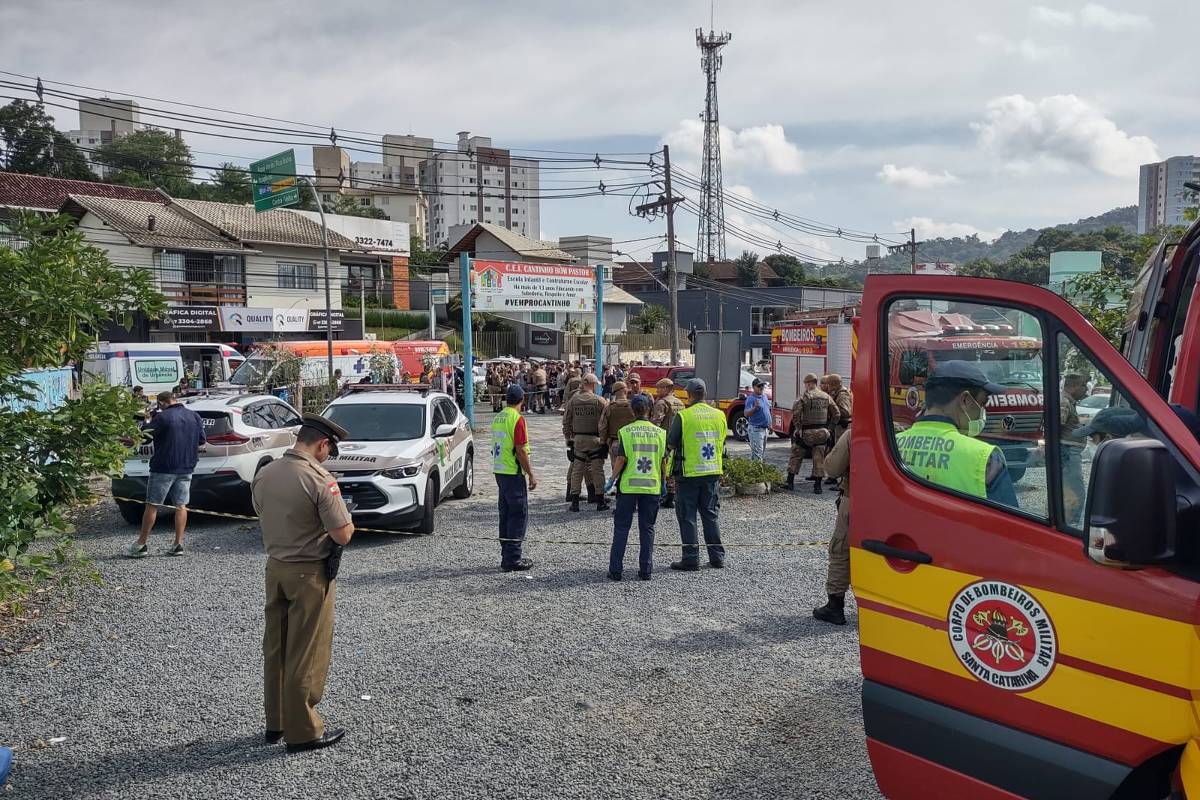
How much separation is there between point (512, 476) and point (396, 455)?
2.03 m

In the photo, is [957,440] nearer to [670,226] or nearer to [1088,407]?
[1088,407]

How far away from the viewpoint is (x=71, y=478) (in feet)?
19.2

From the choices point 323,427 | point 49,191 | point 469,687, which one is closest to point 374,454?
point 469,687

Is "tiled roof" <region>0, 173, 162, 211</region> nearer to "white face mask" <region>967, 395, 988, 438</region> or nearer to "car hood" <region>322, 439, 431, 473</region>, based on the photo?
"car hood" <region>322, 439, 431, 473</region>

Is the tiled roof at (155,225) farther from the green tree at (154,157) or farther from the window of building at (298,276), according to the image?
the green tree at (154,157)

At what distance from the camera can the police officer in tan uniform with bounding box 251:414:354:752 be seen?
4.73 meters

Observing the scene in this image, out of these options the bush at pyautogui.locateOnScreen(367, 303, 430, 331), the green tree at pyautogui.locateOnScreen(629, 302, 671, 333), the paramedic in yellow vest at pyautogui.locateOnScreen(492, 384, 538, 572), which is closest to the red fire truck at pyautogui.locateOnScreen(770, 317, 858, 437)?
the paramedic in yellow vest at pyautogui.locateOnScreen(492, 384, 538, 572)

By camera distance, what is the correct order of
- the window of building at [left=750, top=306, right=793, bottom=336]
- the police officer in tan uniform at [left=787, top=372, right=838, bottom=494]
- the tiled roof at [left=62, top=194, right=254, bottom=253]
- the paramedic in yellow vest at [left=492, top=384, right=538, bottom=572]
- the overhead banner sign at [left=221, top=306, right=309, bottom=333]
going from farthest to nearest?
the window of building at [left=750, top=306, right=793, bottom=336] → the overhead banner sign at [left=221, top=306, right=309, bottom=333] → the tiled roof at [left=62, top=194, right=254, bottom=253] → the police officer in tan uniform at [left=787, top=372, right=838, bottom=494] → the paramedic in yellow vest at [left=492, top=384, right=538, bottom=572]

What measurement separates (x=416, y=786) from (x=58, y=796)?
5.66ft

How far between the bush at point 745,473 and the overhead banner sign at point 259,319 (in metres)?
30.9

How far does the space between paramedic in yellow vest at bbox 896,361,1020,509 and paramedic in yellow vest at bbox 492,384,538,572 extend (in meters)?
5.57

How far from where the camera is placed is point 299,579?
15.5 ft

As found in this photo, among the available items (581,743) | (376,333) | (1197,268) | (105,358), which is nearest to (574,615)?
(581,743)

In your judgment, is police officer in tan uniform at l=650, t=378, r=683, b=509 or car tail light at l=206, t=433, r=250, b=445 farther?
police officer in tan uniform at l=650, t=378, r=683, b=509
